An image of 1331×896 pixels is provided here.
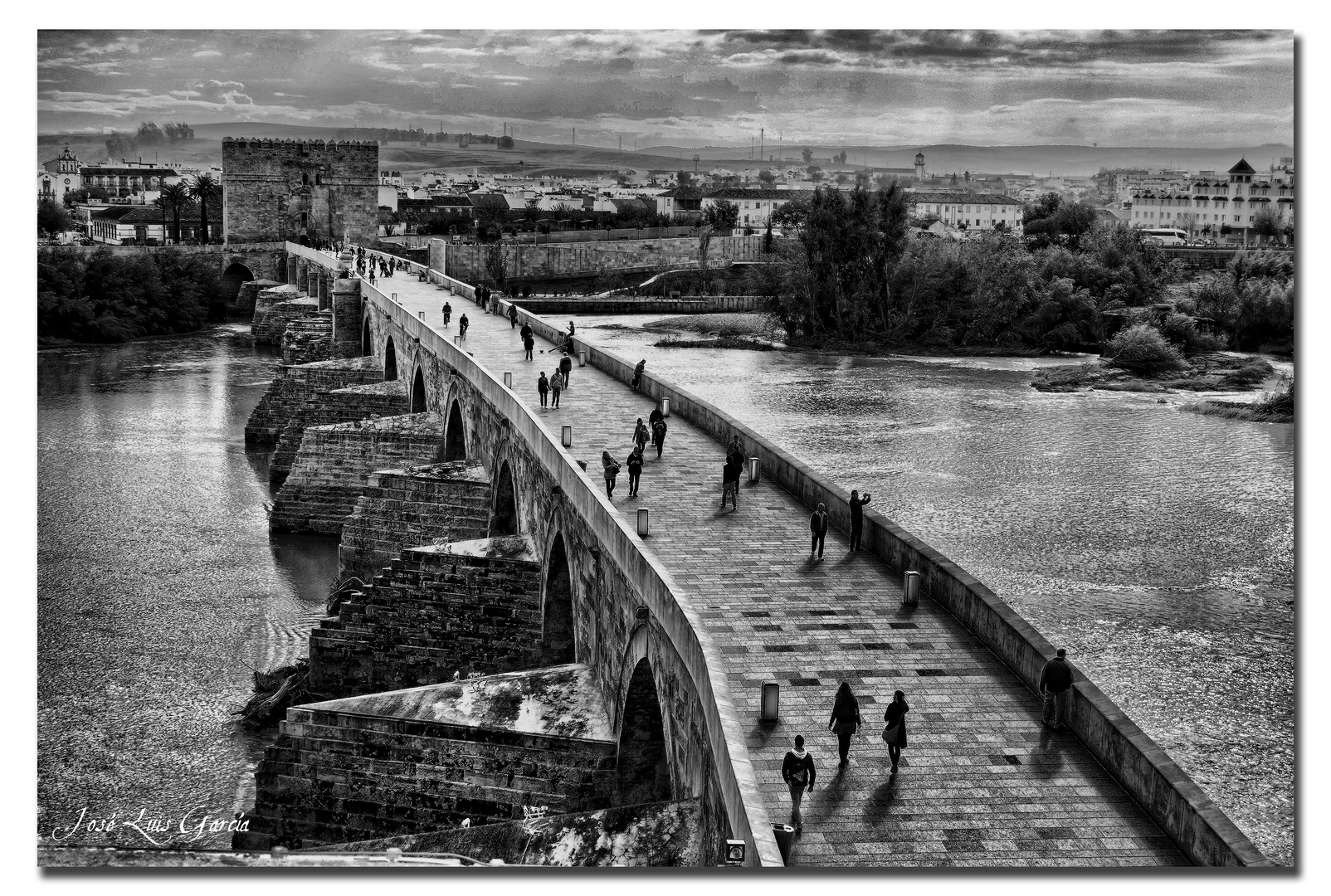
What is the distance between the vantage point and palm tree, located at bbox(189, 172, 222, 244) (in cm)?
6025

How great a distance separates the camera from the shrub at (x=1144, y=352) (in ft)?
118

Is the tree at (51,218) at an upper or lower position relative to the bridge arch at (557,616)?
upper

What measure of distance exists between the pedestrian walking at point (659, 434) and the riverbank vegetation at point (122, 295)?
25895mm

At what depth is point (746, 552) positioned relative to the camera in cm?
1276

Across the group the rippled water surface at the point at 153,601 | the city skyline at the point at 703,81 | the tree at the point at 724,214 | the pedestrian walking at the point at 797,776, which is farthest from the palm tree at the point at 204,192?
the pedestrian walking at the point at 797,776

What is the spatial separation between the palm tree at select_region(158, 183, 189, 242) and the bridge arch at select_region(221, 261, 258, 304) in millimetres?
3747

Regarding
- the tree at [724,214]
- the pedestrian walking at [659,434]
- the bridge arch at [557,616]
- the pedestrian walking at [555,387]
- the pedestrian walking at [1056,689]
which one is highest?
the tree at [724,214]

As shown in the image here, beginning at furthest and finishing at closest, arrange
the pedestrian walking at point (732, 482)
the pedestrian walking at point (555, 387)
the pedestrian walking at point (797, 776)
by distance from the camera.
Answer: the pedestrian walking at point (555, 387), the pedestrian walking at point (732, 482), the pedestrian walking at point (797, 776)

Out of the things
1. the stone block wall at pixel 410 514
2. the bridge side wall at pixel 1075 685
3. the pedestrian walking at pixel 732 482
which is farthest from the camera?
the stone block wall at pixel 410 514

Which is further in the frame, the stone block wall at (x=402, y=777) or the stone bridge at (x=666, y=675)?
Result: the stone block wall at (x=402, y=777)

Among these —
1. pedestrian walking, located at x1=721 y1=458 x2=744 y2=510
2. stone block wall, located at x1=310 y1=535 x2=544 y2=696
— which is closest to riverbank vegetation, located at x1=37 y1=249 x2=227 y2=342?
stone block wall, located at x1=310 y1=535 x2=544 y2=696

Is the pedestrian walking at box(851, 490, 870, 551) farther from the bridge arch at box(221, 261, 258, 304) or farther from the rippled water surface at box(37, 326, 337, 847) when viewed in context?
the bridge arch at box(221, 261, 258, 304)

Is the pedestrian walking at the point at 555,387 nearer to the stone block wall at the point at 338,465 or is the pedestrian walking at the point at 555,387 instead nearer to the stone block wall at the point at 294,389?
the stone block wall at the point at 338,465

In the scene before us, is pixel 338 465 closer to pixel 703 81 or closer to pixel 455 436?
pixel 455 436
